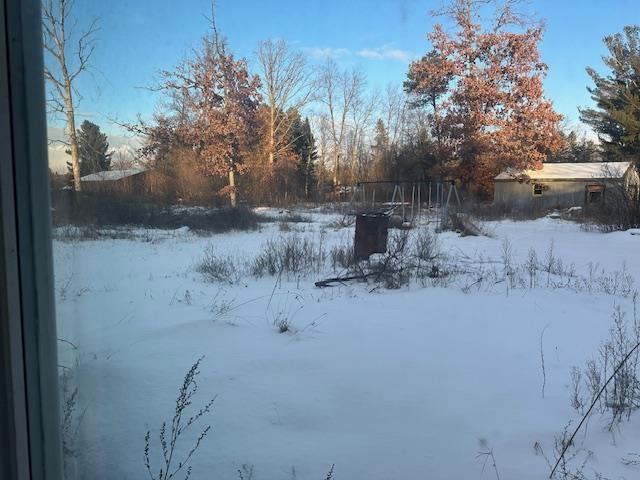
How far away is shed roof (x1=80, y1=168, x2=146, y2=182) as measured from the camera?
1415 millimetres

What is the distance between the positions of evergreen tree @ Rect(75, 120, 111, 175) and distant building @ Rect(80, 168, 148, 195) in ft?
0.09

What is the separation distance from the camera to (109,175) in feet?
5.18

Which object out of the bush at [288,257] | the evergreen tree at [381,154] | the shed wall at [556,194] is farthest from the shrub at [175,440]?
the shed wall at [556,194]

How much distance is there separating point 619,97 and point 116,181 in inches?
132

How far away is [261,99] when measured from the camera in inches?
99.7

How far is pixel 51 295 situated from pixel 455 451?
1.48 meters

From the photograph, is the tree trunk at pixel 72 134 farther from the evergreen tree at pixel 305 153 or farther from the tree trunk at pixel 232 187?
the tree trunk at pixel 232 187

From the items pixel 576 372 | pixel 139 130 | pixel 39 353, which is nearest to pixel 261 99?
pixel 139 130

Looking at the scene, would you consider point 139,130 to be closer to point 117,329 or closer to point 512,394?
point 117,329

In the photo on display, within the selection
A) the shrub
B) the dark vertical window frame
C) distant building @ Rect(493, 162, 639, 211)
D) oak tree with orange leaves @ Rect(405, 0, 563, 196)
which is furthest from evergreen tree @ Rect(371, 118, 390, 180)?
distant building @ Rect(493, 162, 639, 211)

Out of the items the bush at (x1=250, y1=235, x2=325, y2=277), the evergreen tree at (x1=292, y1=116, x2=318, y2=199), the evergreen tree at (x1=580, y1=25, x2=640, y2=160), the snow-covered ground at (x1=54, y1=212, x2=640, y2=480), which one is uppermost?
the evergreen tree at (x1=580, y1=25, x2=640, y2=160)

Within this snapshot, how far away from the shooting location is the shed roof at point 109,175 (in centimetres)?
142

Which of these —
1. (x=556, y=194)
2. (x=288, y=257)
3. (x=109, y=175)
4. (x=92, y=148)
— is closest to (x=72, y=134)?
(x=92, y=148)

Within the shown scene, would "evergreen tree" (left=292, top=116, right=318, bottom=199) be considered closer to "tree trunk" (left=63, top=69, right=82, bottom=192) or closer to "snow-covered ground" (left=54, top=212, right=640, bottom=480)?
"snow-covered ground" (left=54, top=212, right=640, bottom=480)
